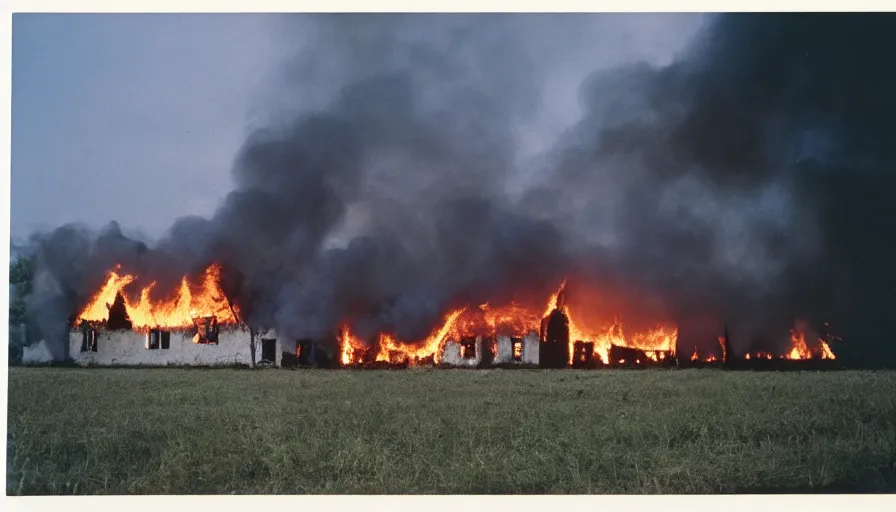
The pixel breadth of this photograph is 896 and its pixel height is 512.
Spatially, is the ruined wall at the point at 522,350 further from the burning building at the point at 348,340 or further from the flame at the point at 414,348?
the flame at the point at 414,348

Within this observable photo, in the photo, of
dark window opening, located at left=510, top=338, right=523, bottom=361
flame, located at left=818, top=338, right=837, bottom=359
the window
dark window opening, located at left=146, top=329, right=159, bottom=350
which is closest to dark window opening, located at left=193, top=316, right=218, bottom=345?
the window

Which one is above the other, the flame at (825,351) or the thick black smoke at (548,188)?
the thick black smoke at (548,188)

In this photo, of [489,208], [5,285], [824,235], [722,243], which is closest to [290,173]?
[489,208]

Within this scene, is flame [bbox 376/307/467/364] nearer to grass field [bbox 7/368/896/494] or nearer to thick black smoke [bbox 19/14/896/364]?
thick black smoke [bbox 19/14/896/364]

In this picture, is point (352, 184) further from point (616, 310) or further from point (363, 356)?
point (616, 310)

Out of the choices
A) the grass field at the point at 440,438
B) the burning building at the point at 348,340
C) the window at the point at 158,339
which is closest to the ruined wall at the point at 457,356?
the burning building at the point at 348,340

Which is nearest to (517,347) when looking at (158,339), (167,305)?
(167,305)
